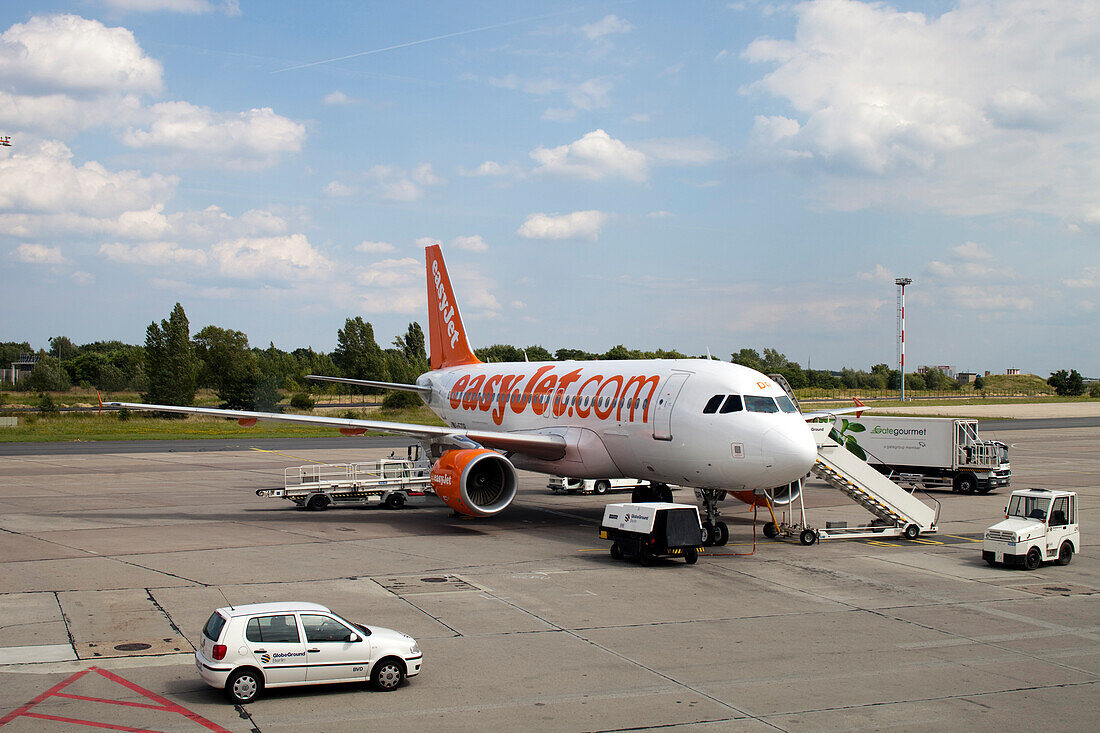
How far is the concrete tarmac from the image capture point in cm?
1200

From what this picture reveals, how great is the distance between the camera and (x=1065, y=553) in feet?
75.8

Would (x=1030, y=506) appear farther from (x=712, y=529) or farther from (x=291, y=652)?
(x=291, y=652)

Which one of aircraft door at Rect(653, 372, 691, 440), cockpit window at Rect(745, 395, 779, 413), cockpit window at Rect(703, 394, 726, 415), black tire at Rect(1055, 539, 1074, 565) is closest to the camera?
black tire at Rect(1055, 539, 1074, 565)

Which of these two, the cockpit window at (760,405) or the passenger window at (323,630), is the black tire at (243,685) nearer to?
the passenger window at (323,630)

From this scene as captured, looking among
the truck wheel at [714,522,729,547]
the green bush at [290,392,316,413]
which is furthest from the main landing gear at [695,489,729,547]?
the green bush at [290,392,316,413]

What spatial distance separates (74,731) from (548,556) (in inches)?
538

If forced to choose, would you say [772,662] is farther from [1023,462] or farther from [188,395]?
[188,395]

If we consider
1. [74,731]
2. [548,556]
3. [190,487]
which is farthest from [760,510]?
[74,731]

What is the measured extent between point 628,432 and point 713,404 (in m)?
3.27

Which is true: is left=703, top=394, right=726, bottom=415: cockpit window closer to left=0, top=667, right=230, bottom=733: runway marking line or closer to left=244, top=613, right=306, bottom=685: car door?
left=244, top=613, right=306, bottom=685: car door

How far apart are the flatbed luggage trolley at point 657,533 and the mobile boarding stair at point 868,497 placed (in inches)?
205

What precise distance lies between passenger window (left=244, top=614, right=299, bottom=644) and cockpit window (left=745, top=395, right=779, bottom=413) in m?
14.1

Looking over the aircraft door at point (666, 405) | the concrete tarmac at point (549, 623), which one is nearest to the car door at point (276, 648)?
the concrete tarmac at point (549, 623)

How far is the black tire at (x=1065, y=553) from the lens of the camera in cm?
2298
